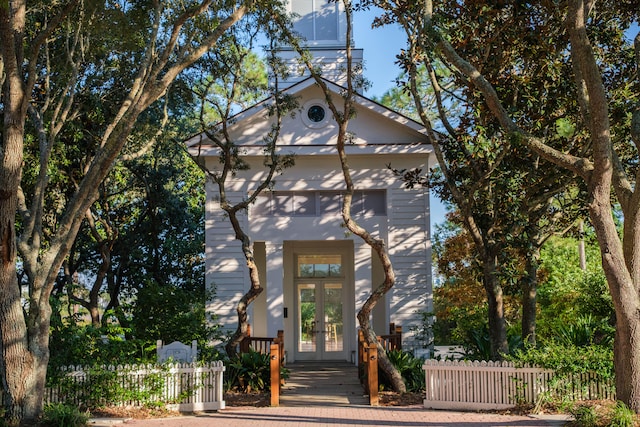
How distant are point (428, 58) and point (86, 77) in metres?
10.0

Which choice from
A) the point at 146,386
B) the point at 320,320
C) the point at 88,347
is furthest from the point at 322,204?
the point at 146,386

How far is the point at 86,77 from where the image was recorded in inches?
798

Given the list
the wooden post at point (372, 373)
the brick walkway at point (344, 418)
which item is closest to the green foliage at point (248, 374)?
the brick walkway at point (344, 418)

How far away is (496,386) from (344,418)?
2.90 m

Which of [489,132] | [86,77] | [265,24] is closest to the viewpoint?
[489,132]

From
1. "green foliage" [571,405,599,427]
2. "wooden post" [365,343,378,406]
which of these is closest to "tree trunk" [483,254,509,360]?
"wooden post" [365,343,378,406]

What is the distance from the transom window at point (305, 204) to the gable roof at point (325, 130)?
1364 millimetres

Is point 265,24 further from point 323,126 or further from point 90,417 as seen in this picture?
point 90,417

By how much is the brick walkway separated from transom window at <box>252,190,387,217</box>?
7.98 metres

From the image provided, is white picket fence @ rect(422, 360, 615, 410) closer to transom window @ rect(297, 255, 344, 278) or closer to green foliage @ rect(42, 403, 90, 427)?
green foliage @ rect(42, 403, 90, 427)

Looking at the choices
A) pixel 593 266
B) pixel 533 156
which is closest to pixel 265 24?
pixel 533 156

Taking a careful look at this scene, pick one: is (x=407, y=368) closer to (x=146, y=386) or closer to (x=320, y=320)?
(x=146, y=386)

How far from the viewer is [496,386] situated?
1332 cm

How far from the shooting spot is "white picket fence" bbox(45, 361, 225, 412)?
1328 cm
